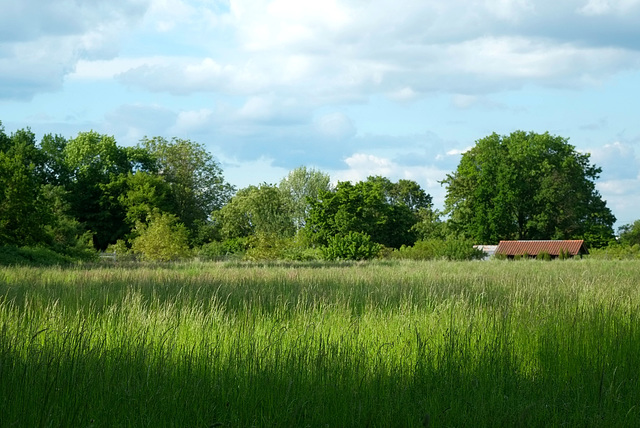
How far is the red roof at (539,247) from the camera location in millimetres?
48344

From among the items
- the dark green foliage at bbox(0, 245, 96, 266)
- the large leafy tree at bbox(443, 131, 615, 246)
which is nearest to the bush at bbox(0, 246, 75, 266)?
the dark green foliage at bbox(0, 245, 96, 266)

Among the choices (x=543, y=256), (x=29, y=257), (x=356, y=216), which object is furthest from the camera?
(x=356, y=216)

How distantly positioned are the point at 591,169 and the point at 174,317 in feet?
187

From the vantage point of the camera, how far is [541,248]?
49.7 metres

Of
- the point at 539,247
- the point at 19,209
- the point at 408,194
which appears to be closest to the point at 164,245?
the point at 19,209

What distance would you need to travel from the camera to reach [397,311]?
28.6 feet

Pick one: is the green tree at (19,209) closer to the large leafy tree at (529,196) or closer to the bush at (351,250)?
the bush at (351,250)

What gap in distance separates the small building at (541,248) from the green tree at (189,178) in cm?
2669

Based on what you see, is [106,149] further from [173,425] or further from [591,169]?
[173,425]

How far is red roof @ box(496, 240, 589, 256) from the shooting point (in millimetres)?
48344

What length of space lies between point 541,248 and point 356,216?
14.7 m

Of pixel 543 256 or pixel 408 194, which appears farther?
pixel 408 194

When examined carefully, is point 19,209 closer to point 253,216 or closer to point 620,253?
point 253,216

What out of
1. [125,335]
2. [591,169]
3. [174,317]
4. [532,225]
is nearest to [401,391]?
[125,335]
